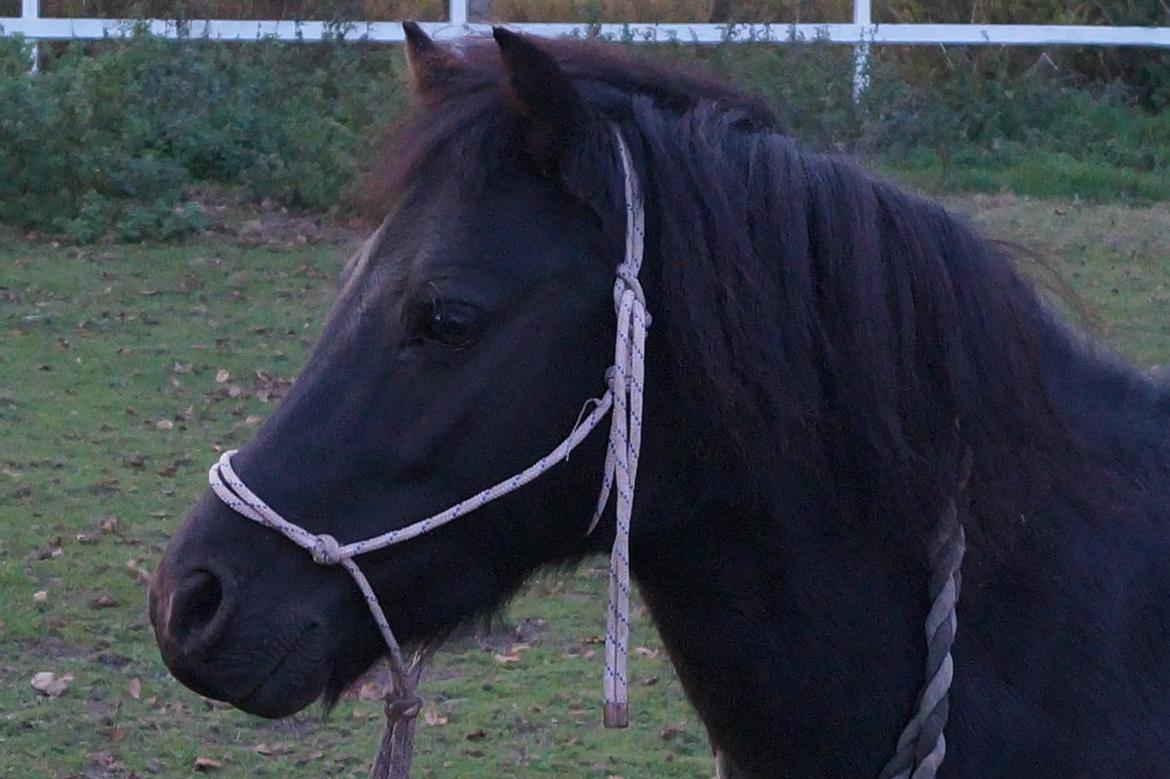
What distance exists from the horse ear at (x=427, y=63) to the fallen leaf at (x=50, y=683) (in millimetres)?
2991

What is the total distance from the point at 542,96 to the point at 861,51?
35.4 feet

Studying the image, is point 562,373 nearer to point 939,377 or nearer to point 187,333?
point 939,377

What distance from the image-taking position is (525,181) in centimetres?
205

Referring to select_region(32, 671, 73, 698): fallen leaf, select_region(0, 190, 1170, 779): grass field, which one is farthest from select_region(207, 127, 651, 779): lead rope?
select_region(32, 671, 73, 698): fallen leaf

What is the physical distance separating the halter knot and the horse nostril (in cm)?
12

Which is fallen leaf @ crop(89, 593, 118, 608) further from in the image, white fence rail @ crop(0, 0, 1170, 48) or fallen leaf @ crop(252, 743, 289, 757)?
white fence rail @ crop(0, 0, 1170, 48)

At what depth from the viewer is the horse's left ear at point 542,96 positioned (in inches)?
76.7

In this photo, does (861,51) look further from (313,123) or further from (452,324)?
(452,324)

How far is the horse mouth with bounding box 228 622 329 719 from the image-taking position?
196 centimetres

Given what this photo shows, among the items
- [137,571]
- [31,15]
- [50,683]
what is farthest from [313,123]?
[50,683]

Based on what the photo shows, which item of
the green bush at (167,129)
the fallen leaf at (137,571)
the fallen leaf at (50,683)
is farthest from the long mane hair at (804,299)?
the green bush at (167,129)

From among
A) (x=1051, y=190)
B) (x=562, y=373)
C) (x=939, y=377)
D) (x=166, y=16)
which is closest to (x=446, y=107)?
(x=562, y=373)

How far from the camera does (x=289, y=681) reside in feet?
6.46

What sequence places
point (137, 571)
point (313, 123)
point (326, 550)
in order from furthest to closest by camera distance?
point (313, 123)
point (137, 571)
point (326, 550)
